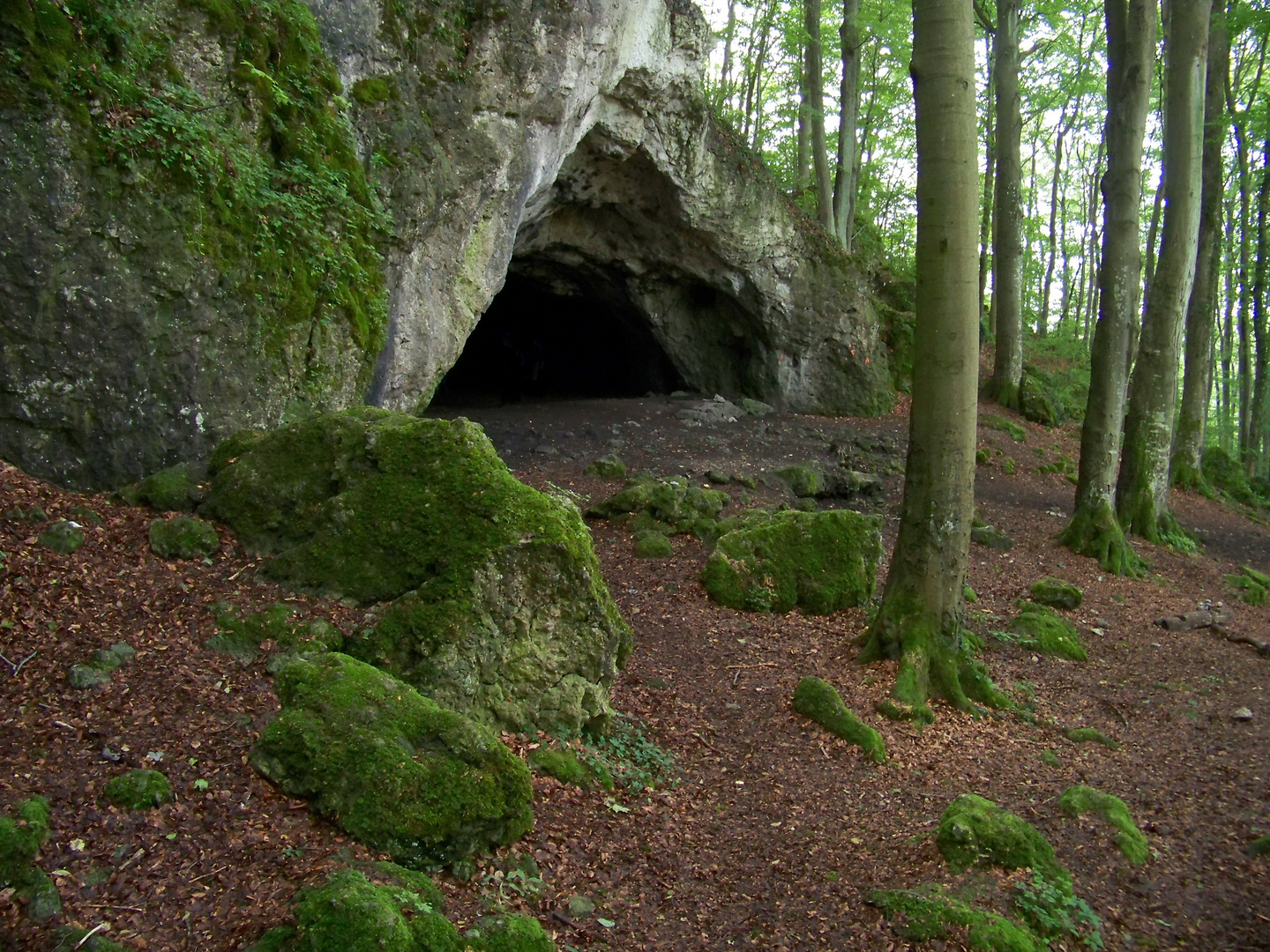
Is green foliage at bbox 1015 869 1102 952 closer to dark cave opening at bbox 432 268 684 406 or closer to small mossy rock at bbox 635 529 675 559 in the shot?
small mossy rock at bbox 635 529 675 559

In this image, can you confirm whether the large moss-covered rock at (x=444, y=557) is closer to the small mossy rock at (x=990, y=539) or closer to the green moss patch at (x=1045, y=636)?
the green moss patch at (x=1045, y=636)

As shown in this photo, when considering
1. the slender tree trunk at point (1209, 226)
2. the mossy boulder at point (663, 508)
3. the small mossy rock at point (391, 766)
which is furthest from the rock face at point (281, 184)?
the slender tree trunk at point (1209, 226)

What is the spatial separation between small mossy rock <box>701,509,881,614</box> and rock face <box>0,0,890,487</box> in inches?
148

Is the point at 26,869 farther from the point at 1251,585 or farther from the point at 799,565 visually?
the point at 1251,585

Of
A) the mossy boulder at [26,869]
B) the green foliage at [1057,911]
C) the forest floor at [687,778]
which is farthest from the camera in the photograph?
the green foliage at [1057,911]

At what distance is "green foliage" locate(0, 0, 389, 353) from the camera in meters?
5.60

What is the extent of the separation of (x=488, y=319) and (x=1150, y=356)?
52.8 ft

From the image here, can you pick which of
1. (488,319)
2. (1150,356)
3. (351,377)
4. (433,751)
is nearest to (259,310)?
(351,377)

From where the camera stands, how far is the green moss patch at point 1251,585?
1042cm

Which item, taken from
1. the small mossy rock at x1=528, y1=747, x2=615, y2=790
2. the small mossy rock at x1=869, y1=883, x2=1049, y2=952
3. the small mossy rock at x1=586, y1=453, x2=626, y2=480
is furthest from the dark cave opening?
the small mossy rock at x1=869, y1=883, x2=1049, y2=952

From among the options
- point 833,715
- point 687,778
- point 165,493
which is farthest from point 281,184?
point 833,715

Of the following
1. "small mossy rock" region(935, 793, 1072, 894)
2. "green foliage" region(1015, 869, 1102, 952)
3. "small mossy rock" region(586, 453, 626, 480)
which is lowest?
"green foliage" region(1015, 869, 1102, 952)

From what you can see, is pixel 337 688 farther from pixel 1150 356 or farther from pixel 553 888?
pixel 1150 356

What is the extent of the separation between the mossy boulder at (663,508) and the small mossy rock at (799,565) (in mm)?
994
